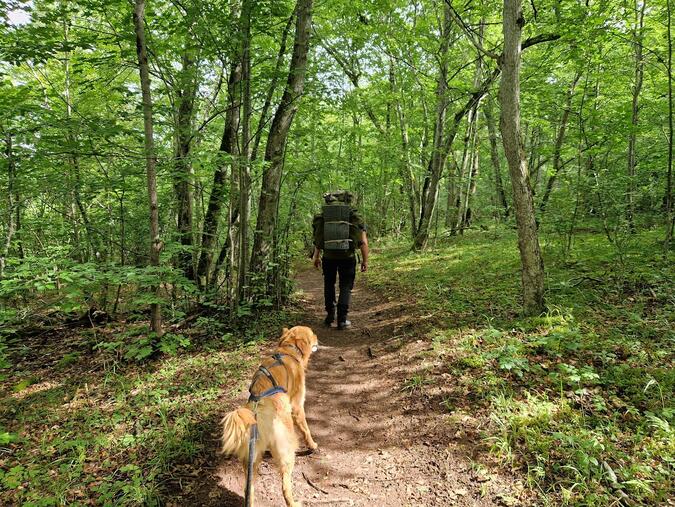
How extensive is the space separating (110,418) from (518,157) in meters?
5.98

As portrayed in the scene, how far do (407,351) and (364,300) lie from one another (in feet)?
11.2

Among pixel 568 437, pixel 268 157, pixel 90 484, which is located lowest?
pixel 90 484

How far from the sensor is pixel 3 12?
378cm

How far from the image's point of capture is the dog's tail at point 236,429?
2270mm

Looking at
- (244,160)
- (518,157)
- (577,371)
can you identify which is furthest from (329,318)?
(518,157)

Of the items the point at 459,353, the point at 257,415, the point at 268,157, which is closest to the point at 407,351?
the point at 459,353

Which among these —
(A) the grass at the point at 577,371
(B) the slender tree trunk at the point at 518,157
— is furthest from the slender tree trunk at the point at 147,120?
(B) the slender tree trunk at the point at 518,157

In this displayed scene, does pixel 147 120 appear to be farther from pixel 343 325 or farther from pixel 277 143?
pixel 343 325

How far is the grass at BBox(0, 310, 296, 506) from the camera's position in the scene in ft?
9.15

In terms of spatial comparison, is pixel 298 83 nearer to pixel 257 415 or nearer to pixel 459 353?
pixel 459 353

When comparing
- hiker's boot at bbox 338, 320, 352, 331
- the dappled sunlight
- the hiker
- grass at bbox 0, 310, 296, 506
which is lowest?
the dappled sunlight

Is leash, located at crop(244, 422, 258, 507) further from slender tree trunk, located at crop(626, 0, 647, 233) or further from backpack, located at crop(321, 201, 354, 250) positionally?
slender tree trunk, located at crop(626, 0, 647, 233)

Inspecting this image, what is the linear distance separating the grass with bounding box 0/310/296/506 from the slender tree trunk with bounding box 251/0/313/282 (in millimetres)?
1810

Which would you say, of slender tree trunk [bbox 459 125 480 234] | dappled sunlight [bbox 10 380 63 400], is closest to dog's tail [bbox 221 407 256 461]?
dappled sunlight [bbox 10 380 63 400]
